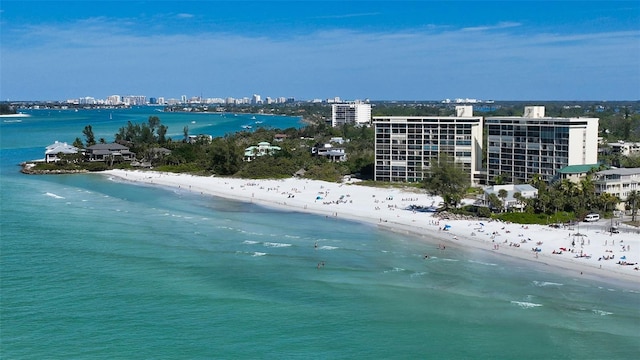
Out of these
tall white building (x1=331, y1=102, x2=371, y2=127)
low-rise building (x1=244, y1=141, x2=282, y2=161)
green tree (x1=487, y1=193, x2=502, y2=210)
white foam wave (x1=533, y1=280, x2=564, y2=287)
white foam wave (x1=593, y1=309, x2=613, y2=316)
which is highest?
tall white building (x1=331, y1=102, x2=371, y2=127)

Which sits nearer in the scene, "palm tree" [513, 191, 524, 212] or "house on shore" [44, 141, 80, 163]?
"palm tree" [513, 191, 524, 212]

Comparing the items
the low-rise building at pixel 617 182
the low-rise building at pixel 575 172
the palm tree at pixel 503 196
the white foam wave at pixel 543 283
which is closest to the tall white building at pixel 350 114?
the low-rise building at pixel 575 172

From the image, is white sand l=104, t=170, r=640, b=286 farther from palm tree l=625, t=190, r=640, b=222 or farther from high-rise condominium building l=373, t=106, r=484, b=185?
high-rise condominium building l=373, t=106, r=484, b=185

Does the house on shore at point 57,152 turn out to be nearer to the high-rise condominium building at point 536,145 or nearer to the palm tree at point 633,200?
the high-rise condominium building at point 536,145

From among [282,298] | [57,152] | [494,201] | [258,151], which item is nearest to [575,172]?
[494,201]

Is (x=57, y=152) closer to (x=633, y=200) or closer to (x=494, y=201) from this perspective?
(x=494, y=201)

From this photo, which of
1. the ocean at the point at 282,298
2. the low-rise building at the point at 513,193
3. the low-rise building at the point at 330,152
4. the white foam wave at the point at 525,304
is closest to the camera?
the ocean at the point at 282,298

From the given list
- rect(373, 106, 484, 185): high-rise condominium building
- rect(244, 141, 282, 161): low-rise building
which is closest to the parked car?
rect(373, 106, 484, 185): high-rise condominium building
